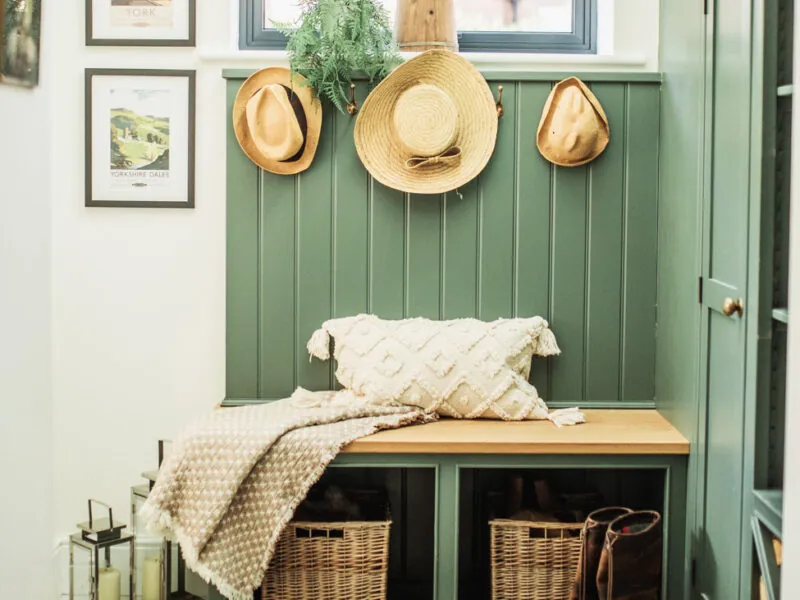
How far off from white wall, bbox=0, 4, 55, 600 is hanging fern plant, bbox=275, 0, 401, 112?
0.77 m

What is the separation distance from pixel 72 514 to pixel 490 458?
4.62 ft

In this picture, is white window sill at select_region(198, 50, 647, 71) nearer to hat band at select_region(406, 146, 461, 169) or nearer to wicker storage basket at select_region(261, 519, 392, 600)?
hat band at select_region(406, 146, 461, 169)

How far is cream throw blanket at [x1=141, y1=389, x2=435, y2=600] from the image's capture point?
2.73 m

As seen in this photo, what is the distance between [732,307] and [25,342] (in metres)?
1.89

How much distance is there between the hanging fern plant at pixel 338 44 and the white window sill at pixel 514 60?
115mm

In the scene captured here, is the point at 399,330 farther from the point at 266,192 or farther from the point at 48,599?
the point at 48,599

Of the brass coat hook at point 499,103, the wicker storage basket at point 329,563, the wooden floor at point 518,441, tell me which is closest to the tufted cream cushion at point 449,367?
the wooden floor at point 518,441

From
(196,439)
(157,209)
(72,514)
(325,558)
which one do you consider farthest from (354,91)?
(72,514)

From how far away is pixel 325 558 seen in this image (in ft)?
9.50

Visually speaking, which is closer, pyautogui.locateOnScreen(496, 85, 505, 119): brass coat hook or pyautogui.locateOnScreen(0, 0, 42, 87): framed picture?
pyautogui.locateOnScreen(0, 0, 42, 87): framed picture

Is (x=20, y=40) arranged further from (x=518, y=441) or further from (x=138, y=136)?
(x=518, y=441)

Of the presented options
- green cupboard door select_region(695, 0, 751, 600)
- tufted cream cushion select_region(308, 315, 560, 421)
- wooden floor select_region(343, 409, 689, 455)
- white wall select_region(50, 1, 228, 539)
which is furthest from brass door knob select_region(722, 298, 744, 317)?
white wall select_region(50, 1, 228, 539)

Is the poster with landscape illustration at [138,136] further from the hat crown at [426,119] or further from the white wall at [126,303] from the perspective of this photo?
the hat crown at [426,119]

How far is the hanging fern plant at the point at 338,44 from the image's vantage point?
3.04 meters
